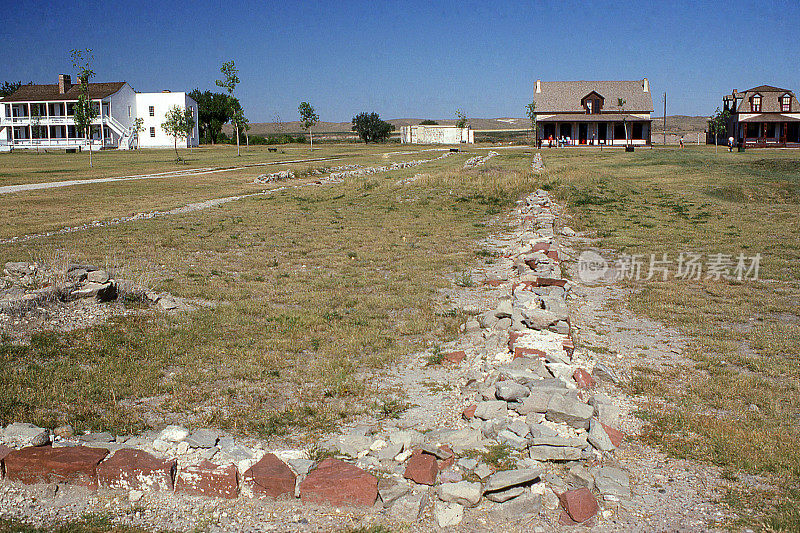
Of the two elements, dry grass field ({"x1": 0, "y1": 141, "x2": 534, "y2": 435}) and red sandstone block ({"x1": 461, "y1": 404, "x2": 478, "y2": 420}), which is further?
dry grass field ({"x1": 0, "y1": 141, "x2": 534, "y2": 435})

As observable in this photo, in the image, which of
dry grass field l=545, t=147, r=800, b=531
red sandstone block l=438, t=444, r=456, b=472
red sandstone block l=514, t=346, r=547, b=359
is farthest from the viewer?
red sandstone block l=514, t=346, r=547, b=359

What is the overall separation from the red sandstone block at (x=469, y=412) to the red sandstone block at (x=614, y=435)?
943 mm

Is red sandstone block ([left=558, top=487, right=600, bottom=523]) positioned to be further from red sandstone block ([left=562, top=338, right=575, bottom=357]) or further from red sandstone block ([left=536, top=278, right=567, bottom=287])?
red sandstone block ([left=536, top=278, right=567, bottom=287])

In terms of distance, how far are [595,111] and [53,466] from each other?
219 ft

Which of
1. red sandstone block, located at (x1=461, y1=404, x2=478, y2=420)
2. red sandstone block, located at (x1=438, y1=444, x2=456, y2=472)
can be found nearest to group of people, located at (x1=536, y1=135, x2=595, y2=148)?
red sandstone block, located at (x1=461, y1=404, x2=478, y2=420)

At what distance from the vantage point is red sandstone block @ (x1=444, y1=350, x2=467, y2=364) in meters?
6.55

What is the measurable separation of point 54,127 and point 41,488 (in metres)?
83.1

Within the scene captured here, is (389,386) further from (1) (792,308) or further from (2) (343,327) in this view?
(1) (792,308)

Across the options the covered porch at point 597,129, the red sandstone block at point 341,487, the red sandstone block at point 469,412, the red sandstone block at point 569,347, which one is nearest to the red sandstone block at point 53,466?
the red sandstone block at point 341,487

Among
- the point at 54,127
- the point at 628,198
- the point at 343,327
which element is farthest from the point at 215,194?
the point at 54,127

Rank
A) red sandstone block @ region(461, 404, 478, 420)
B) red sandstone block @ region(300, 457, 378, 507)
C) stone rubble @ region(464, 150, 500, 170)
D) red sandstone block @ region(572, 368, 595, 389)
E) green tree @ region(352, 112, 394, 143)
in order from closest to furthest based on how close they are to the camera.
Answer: red sandstone block @ region(300, 457, 378, 507) → red sandstone block @ region(461, 404, 478, 420) → red sandstone block @ region(572, 368, 595, 389) → stone rubble @ region(464, 150, 500, 170) → green tree @ region(352, 112, 394, 143)

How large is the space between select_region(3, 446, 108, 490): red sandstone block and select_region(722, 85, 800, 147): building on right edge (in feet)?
238

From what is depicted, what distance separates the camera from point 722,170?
3047 cm

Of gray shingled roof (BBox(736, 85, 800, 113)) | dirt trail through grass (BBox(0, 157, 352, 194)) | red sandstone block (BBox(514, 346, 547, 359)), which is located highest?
gray shingled roof (BBox(736, 85, 800, 113))
